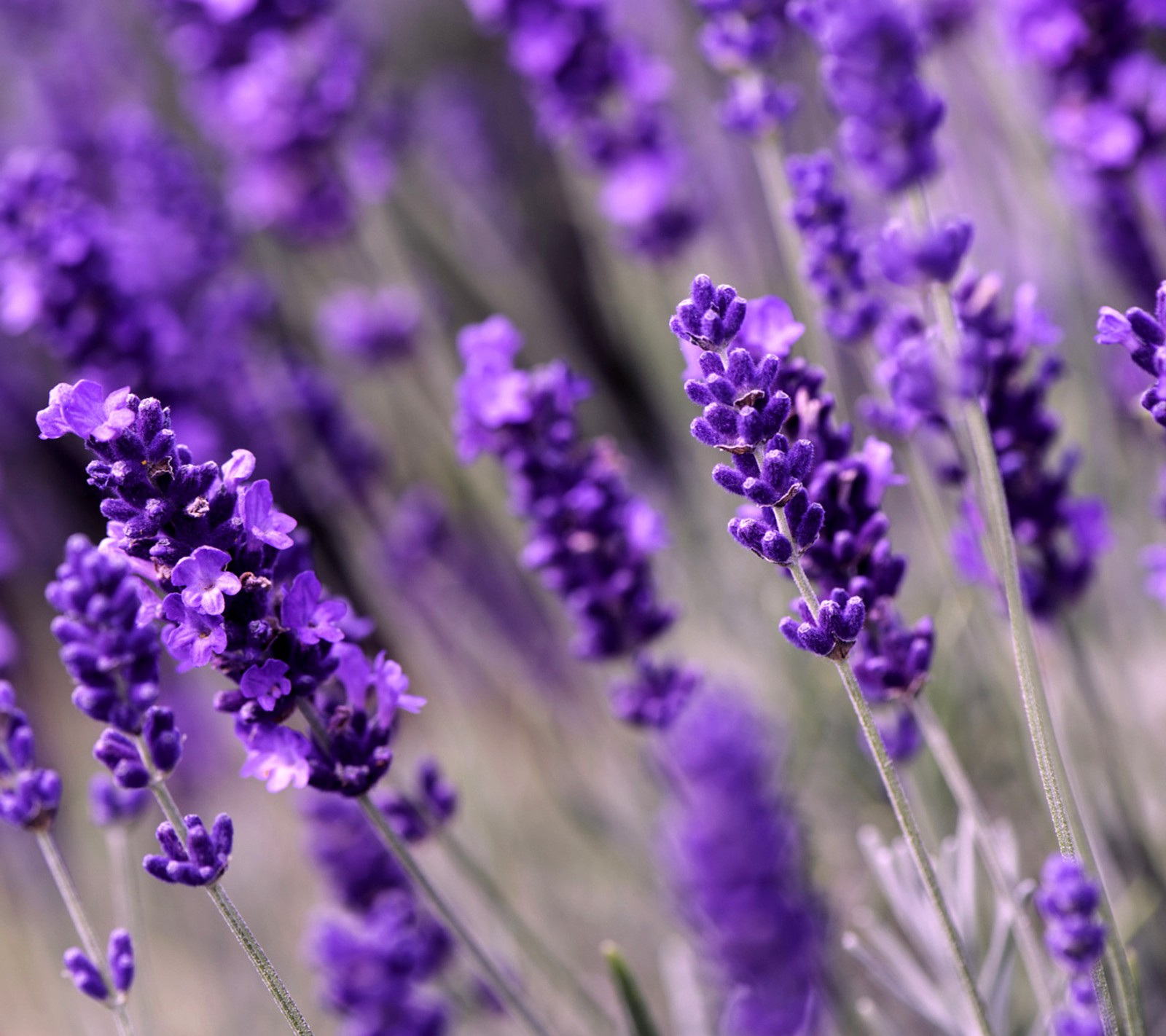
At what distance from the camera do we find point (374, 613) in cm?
446

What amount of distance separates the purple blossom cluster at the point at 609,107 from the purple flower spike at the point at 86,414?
5.80 ft

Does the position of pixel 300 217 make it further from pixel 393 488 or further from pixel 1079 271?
pixel 1079 271

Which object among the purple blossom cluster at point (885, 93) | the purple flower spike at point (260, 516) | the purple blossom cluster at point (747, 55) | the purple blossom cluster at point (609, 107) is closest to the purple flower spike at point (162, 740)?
the purple flower spike at point (260, 516)

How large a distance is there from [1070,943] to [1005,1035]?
0.77m

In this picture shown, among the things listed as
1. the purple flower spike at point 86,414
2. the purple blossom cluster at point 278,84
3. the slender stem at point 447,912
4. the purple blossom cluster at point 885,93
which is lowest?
the slender stem at point 447,912

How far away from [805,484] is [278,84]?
2.43 meters

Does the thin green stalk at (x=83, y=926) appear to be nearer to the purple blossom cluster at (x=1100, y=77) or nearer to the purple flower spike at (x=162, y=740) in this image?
the purple flower spike at (x=162, y=740)

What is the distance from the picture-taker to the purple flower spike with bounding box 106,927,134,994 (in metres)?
1.39

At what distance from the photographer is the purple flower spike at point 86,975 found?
54.2 inches

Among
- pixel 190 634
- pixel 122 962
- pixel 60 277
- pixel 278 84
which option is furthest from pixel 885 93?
pixel 278 84

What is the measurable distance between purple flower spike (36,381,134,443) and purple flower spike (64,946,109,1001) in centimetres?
59

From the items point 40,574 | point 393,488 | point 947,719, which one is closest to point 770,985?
point 947,719

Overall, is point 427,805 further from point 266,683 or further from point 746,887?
point 266,683

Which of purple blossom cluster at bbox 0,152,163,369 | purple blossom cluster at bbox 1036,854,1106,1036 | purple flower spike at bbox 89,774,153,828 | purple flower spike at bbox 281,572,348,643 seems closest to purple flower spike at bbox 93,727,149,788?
purple flower spike at bbox 281,572,348,643
